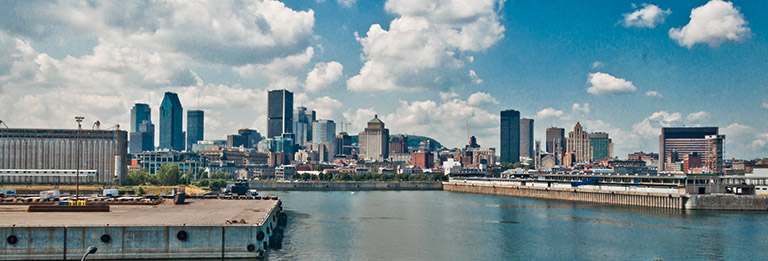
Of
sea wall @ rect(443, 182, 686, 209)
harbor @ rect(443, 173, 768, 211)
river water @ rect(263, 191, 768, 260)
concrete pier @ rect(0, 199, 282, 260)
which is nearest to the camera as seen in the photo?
concrete pier @ rect(0, 199, 282, 260)

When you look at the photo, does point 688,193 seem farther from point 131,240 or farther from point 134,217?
point 131,240

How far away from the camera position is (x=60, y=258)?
216ft

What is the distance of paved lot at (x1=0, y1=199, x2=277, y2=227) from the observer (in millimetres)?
72438

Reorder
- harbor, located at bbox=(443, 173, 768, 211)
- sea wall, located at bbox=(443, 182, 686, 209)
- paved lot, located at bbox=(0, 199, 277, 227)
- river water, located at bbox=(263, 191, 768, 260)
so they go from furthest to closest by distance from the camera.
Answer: sea wall, located at bbox=(443, 182, 686, 209) → harbor, located at bbox=(443, 173, 768, 211) → river water, located at bbox=(263, 191, 768, 260) → paved lot, located at bbox=(0, 199, 277, 227)

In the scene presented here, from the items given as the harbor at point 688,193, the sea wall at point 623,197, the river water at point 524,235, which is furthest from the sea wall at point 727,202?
the river water at point 524,235

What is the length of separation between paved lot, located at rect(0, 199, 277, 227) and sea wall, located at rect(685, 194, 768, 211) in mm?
93565

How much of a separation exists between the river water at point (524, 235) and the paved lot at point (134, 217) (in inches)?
290

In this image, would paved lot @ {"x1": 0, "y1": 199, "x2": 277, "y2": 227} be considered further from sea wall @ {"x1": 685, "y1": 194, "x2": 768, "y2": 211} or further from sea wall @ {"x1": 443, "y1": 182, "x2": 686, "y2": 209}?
sea wall @ {"x1": 685, "y1": 194, "x2": 768, "y2": 211}

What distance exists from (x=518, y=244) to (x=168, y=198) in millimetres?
63970

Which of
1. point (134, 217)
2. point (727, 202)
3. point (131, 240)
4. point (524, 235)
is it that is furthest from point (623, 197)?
point (131, 240)

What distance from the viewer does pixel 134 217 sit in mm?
80062

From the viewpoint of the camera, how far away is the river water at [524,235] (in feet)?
260

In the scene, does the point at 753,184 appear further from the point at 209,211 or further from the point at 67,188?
the point at 67,188

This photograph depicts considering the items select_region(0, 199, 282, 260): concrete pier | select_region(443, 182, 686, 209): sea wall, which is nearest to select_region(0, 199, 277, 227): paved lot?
select_region(0, 199, 282, 260): concrete pier
